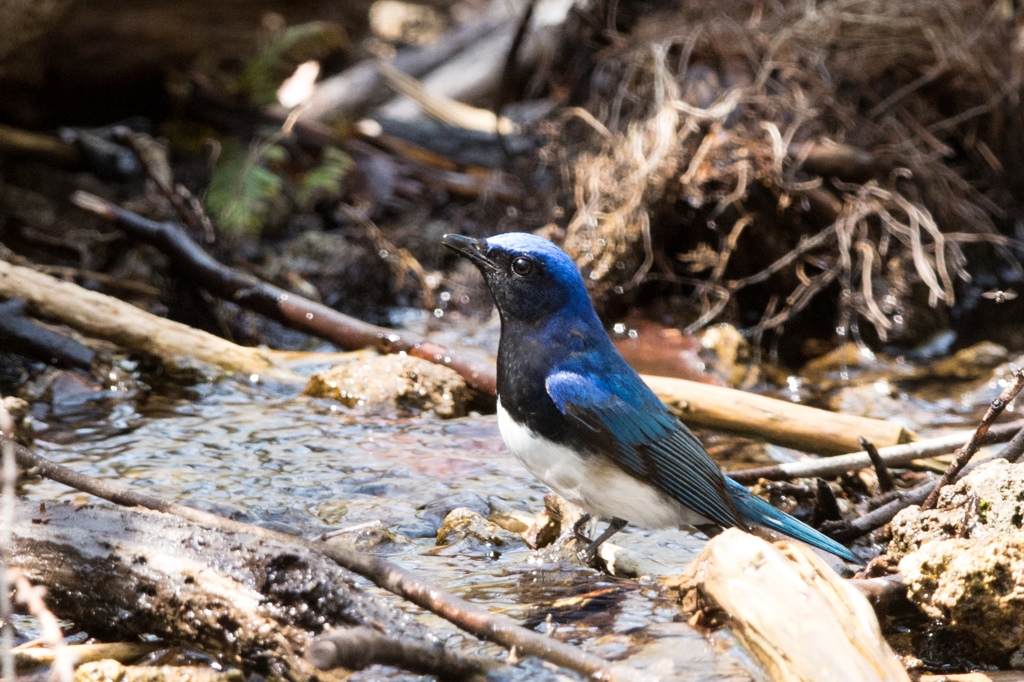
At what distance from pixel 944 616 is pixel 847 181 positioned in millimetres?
4685

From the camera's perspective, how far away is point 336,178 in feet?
23.9

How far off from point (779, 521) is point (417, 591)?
60.3 inches

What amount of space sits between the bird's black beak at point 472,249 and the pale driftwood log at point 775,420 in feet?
3.93

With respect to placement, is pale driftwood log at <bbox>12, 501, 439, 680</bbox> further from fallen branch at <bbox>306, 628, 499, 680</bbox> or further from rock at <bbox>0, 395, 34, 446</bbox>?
rock at <bbox>0, 395, 34, 446</bbox>

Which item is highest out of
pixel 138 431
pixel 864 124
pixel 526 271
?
pixel 864 124

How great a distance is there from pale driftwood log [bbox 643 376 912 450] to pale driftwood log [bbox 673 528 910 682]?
1.73m

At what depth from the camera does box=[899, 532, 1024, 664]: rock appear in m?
2.44

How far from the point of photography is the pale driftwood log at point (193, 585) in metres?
2.18

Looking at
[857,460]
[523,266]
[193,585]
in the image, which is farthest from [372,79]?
[193,585]

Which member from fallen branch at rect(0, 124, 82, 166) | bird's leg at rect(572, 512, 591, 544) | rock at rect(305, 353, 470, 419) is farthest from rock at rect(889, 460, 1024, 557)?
fallen branch at rect(0, 124, 82, 166)

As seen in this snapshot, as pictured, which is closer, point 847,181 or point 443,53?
point 847,181

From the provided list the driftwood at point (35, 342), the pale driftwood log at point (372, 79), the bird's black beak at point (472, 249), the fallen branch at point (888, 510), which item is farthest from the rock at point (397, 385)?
the pale driftwood log at point (372, 79)

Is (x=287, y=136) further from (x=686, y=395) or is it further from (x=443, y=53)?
(x=686, y=395)

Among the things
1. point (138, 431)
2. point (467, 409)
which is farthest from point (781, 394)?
point (138, 431)
